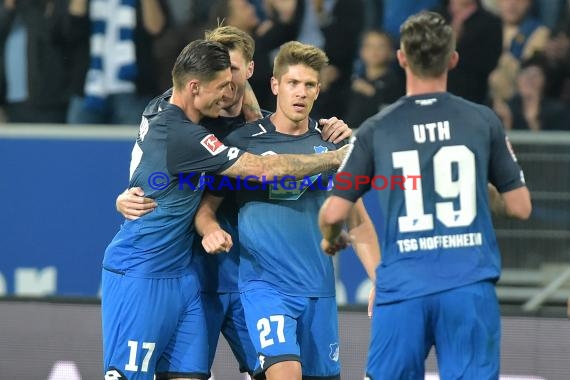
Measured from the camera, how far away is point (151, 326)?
582 cm

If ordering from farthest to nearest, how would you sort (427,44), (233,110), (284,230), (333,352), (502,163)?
(233,110), (333,352), (284,230), (502,163), (427,44)

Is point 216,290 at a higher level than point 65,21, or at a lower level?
lower

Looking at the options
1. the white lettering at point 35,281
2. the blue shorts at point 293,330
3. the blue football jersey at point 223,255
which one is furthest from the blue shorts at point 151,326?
the white lettering at point 35,281

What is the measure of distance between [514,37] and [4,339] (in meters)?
4.43

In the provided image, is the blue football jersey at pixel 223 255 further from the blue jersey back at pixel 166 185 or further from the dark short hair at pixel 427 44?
the dark short hair at pixel 427 44

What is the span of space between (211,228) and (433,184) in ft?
4.79

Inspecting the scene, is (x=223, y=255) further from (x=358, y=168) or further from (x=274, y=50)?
(x=274, y=50)

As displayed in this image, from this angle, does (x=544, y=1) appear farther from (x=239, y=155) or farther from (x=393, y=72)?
(x=239, y=155)

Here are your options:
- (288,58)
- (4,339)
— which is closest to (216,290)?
(288,58)

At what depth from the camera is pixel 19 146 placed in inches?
361

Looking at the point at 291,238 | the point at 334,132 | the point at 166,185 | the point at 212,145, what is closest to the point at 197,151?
the point at 212,145

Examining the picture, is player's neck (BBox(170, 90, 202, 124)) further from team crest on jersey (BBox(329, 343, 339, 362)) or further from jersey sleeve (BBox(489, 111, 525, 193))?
jersey sleeve (BBox(489, 111, 525, 193))

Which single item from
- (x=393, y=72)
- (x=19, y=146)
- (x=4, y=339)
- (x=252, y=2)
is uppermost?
(x=252, y=2)

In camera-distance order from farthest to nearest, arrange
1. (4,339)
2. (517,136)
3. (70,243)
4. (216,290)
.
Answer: (70,243), (517,136), (4,339), (216,290)
